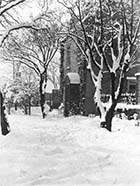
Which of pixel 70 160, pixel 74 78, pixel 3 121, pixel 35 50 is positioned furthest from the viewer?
pixel 35 50

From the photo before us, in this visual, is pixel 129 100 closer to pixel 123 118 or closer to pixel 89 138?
pixel 123 118

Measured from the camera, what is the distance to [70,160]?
24.6ft

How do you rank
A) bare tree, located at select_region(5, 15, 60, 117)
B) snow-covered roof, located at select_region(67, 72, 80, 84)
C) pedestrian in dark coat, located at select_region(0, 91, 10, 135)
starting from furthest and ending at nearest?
snow-covered roof, located at select_region(67, 72, 80, 84), bare tree, located at select_region(5, 15, 60, 117), pedestrian in dark coat, located at select_region(0, 91, 10, 135)

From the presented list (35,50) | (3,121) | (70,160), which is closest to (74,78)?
(35,50)

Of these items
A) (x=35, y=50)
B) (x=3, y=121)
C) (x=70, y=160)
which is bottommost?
(x=70, y=160)

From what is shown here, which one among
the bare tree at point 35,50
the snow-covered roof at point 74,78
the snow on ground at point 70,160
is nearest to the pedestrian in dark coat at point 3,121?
the snow on ground at point 70,160

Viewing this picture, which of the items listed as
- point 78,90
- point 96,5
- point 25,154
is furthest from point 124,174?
point 78,90

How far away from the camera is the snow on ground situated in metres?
5.91

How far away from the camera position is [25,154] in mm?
8117

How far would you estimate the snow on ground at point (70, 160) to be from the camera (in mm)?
5906

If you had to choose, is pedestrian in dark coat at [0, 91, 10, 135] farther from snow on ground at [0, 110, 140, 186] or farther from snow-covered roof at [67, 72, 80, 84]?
snow-covered roof at [67, 72, 80, 84]

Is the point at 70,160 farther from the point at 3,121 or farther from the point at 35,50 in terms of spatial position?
the point at 35,50

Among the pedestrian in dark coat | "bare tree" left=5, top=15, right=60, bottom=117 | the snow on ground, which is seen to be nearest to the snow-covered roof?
"bare tree" left=5, top=15, right=60, bottom=117

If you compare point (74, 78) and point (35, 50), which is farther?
point (35, 50)
